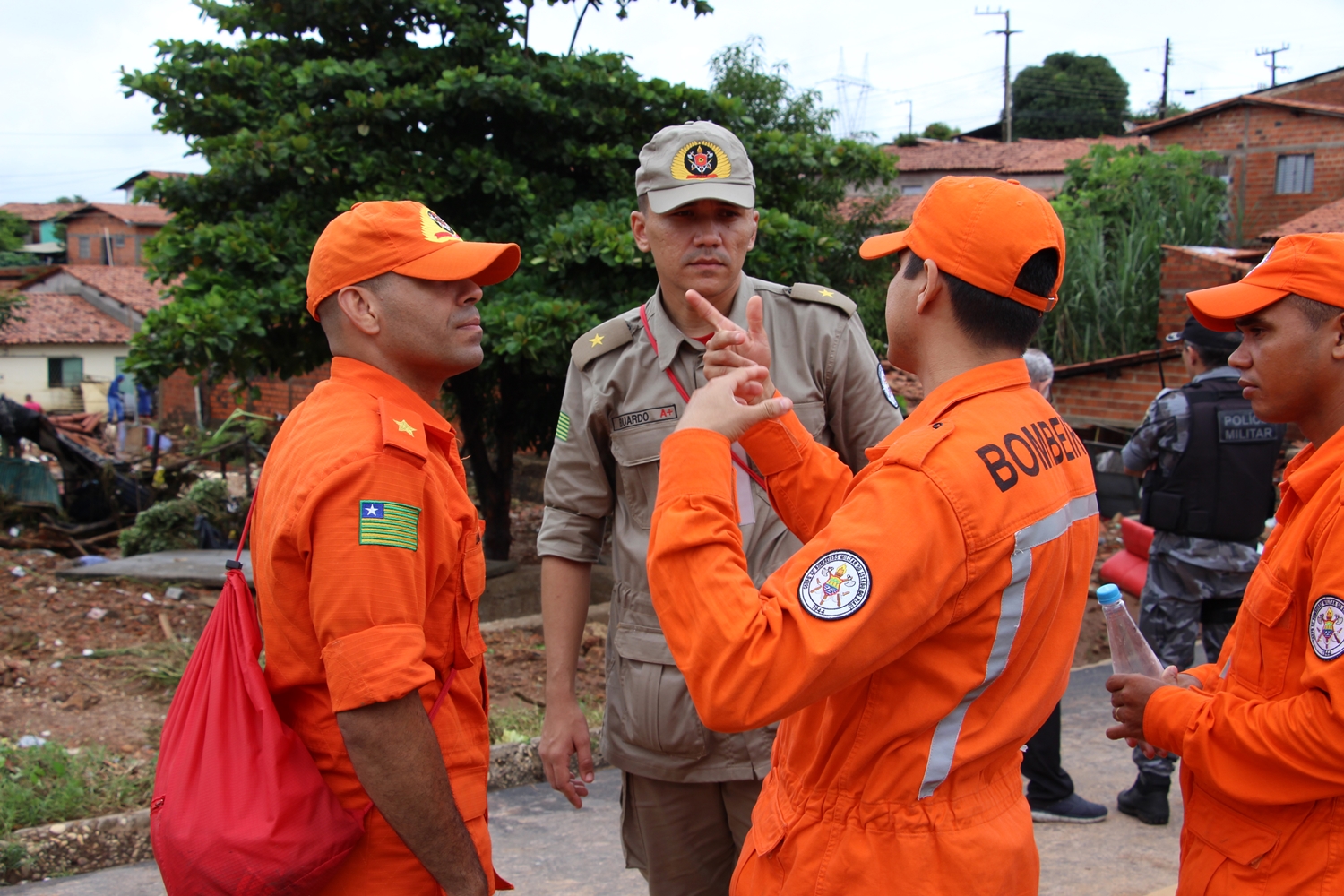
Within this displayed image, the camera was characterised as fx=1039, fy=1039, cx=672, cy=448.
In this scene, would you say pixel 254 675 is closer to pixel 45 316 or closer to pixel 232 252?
pixel 232 252

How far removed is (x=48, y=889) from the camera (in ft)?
11.9

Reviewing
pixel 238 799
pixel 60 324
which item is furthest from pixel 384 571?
pixel 60 324

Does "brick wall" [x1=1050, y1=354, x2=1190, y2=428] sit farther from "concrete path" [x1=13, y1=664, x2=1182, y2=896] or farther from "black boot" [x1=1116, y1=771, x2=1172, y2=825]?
"black boot" [x1=1116, y1=771, x2=1172, y2=825]

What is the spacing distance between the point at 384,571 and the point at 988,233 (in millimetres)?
1111

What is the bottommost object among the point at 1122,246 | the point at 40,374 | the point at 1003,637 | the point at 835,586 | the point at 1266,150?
the point at 40,374

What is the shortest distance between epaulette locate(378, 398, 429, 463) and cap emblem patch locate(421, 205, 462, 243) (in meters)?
0.34

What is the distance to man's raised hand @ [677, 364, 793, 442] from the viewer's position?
162cm

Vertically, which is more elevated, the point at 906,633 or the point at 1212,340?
the point at 1212,340

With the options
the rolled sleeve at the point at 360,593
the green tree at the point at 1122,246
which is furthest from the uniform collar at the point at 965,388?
the green tree at the point at 1122,246

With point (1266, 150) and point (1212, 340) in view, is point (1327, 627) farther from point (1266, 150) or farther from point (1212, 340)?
point (1266, 150)

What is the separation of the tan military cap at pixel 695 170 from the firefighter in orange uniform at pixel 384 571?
71 centimetres

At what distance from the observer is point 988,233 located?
63.8 inches

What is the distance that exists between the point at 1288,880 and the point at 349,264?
2.01m

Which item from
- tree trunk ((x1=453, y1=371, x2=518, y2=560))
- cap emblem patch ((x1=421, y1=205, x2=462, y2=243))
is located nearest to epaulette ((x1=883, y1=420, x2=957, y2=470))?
cap emblem patch ((x1=421, y1=205, x2=462, y2=243))
